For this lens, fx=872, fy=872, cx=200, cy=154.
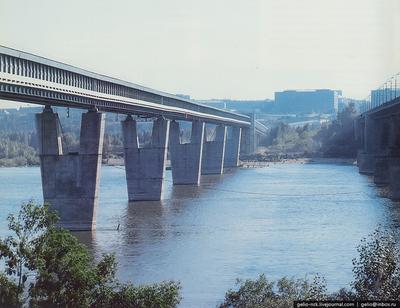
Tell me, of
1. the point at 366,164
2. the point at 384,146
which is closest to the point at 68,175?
the point at 384,146

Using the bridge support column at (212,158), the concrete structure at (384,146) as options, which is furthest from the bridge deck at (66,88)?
the bridge support column at (212,158)

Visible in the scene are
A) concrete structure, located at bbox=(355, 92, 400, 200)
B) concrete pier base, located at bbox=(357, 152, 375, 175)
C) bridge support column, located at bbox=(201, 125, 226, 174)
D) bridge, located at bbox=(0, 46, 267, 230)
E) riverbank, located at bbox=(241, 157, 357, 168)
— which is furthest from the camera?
riverbank, located at bbox=(241, 157, 357, 168)

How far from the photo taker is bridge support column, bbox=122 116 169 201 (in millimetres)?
78812

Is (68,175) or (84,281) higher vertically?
(68,175)

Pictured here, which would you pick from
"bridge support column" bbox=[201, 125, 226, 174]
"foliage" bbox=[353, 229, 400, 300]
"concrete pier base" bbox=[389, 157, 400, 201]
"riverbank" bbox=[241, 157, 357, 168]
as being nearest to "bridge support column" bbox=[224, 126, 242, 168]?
"riverbank" bbox=[241, 157, 357, 168]

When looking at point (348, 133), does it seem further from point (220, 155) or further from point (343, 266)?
point (343, 266)

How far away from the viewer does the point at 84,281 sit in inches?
1005

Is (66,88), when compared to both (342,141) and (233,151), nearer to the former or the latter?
(233,151)

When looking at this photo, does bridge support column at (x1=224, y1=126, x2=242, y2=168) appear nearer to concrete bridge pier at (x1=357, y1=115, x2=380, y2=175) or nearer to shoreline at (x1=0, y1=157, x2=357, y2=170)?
shoreline at (x1=0, y1=157, x2=357, y2=170)

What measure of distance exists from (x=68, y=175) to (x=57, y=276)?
3014cm

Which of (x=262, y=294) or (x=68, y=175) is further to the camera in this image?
(x=68, y=175)

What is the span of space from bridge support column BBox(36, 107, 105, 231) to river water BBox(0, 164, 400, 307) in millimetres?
1568

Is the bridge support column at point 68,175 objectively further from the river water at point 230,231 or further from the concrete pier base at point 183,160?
the concrete pier base at point 183,160

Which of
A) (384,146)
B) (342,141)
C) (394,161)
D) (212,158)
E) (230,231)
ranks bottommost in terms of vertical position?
(230,231)
